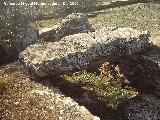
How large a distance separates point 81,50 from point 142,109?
417 cm

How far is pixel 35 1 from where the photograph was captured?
77.3 ft

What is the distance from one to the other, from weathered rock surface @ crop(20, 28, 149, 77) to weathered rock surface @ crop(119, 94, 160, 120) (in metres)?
2.43

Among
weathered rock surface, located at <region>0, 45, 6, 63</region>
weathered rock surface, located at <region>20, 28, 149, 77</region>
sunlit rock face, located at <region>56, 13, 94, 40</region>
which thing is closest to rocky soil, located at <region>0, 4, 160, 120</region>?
weathered rock surface, located at <region>20, 28, 149, 77</region>

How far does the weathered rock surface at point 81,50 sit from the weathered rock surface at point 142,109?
2427mm

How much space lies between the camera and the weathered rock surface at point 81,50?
516 inches

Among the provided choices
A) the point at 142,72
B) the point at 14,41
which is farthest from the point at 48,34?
the point at 142,72

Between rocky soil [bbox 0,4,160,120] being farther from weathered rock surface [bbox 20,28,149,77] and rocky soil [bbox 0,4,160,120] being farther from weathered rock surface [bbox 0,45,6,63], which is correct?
weathered rock surface [bbox 0,45,6,63]

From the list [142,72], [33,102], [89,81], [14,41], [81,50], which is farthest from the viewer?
[14,41]

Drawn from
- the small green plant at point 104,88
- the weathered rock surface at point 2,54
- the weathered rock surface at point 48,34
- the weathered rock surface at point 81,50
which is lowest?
the small green plant at point 104,88

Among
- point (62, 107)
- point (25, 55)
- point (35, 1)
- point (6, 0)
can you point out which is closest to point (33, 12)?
point (35, 1)

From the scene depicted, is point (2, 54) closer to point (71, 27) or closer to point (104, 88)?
point (71, 27)

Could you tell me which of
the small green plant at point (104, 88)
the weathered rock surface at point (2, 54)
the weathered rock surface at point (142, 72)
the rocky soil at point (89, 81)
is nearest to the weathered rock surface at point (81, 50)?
the rocky soil at point (89, 81)

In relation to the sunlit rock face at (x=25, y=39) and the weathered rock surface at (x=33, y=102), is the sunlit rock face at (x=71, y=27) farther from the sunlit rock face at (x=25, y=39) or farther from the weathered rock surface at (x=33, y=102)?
the weathered rock surface at (x=33, y=102)

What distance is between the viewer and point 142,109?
49.9 feet
